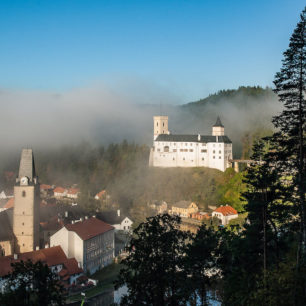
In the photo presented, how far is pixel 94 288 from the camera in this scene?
131 ft

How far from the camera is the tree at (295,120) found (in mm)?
17891

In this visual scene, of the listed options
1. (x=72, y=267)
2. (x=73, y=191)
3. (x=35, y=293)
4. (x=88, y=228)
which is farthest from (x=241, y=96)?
(x=35, y=293)

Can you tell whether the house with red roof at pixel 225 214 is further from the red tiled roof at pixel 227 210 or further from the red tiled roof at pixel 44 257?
the red tiled roof at pixel 44 257

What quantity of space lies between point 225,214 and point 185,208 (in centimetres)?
874

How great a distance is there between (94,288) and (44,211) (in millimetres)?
26354

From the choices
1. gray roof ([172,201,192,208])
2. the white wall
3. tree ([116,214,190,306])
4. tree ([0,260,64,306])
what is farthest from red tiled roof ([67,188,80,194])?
tree ([116,214,190,306])

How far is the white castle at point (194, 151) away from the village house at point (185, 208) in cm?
1206

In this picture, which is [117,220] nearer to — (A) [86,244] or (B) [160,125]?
(A) [86,244]

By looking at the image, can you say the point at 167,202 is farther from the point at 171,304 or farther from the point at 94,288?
the point at 171,304

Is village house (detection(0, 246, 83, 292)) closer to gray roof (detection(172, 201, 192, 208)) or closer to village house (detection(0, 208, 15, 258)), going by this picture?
village house (detection(0, 208, 15, 258))

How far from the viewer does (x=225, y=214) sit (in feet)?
204

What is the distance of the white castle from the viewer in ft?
261

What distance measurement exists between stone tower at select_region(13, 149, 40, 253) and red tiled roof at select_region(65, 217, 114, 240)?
222 inches

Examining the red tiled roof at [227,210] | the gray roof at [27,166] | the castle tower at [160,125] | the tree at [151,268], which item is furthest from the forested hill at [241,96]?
the tree at [151,268]
